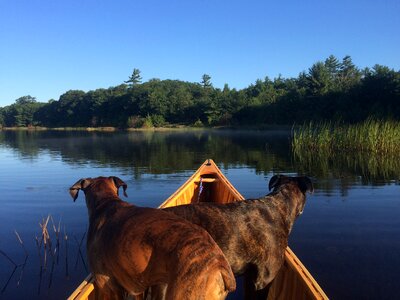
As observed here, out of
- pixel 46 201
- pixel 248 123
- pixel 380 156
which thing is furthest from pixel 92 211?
pixel 248 123

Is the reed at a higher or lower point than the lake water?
higher

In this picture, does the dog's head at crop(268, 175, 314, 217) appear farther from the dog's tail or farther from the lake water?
the dog's tail

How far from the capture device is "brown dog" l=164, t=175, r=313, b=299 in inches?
142

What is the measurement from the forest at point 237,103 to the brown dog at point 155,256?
28.6m

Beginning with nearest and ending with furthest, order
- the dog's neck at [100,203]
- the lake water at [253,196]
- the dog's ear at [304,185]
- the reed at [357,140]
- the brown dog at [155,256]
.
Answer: the brown dog at [155,256]
the dog's neck at [100,203]
the dog's ear at [304,185]
the lake water at [253,196]
the reed at [357,140]

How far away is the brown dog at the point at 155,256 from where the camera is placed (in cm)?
217

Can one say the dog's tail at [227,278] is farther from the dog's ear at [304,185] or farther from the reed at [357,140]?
the reed at [357,140]

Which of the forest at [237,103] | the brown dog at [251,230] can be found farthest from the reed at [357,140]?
the brown dog at [251,230]

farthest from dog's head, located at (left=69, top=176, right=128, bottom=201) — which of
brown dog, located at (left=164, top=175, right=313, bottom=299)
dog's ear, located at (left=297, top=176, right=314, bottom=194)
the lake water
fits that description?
the lake water

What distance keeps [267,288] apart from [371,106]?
50.1 metres

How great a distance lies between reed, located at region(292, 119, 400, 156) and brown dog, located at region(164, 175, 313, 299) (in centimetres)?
1746

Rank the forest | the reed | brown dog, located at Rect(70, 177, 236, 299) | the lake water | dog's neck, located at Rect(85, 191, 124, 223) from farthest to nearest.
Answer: the forest → the reed → the lake water → dog's neck, located at Rect(85, 191, 124, 223) → brown dog, located at Rect(70, 177, 236, 299)

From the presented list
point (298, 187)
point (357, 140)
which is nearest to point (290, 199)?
point (298, 187)

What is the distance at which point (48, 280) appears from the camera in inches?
234
